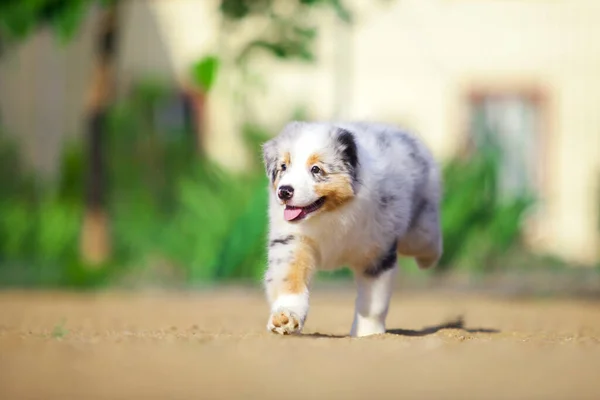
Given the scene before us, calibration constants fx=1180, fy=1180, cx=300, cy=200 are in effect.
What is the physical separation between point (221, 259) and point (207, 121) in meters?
5.61

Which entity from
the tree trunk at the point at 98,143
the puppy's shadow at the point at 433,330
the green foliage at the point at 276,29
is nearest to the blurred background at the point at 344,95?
the tree trunk at the point at 98,143

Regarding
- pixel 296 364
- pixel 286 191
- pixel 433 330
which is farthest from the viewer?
pixel 433 330

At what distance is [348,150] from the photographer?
618 cm

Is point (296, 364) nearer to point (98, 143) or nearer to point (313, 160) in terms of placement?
point (313, 160)

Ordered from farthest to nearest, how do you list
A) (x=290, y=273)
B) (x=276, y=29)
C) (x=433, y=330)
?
→ (x=276, y=29), (x=433, y=330), (x=290, y=273)

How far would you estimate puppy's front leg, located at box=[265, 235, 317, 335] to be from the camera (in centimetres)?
603

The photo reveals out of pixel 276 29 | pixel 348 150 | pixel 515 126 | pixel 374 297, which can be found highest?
pixel 276 29

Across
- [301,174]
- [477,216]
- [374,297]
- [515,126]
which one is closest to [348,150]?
[301,174]

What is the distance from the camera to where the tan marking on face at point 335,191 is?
19.9 ft

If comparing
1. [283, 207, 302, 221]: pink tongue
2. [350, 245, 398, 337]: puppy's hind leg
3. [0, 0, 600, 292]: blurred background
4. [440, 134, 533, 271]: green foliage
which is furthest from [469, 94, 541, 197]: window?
[283, 207, 302, 221]: pink tongue

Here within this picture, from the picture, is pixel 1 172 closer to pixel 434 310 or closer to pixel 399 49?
pixel 399 49

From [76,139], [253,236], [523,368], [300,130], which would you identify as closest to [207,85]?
[253,236]

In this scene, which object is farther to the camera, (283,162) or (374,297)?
(374,297)

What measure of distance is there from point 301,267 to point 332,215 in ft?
1.04
